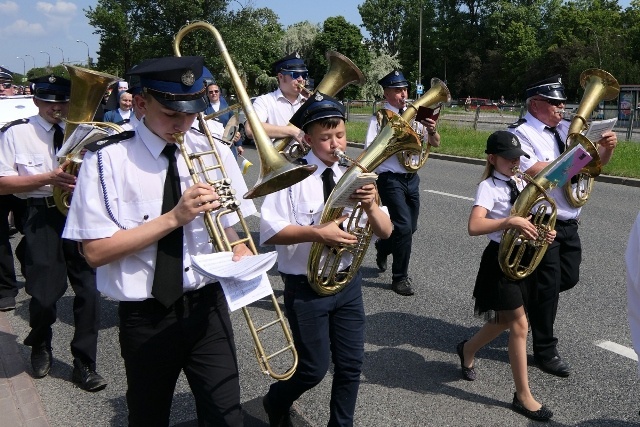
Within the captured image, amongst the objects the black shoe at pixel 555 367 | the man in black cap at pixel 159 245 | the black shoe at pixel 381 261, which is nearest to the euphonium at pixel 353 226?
the man in black cap at pixel 159 245

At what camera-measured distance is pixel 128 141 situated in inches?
95.8

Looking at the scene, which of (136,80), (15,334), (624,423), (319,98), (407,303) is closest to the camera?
(136,80)

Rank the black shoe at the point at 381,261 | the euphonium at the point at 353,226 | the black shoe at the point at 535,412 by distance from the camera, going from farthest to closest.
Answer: the black shoe at the point at 381,261 → the black shoe at the point at 535,412 → the euphonium at the point at 353,226

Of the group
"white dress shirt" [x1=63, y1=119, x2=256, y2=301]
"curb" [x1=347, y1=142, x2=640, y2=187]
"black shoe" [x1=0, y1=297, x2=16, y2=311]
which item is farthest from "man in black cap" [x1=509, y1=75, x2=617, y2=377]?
"curb" [x1=347, y1=142, x2=640, y2=187]

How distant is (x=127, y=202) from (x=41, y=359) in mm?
2507

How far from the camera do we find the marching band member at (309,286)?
302 cm

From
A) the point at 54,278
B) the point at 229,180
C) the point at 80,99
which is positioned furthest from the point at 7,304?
the point at 229,180

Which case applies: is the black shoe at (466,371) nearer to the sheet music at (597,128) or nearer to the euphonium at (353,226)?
the euphonium at (353,226)

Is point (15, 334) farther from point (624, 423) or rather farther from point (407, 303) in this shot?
point (624, 423)

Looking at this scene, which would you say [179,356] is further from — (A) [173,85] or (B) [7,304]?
(B) [7,304]

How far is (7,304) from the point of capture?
5.73 meters

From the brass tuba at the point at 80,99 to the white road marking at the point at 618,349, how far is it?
3.79 m

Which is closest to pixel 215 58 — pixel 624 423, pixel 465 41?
pixel 624 423

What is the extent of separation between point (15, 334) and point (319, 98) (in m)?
3.53
